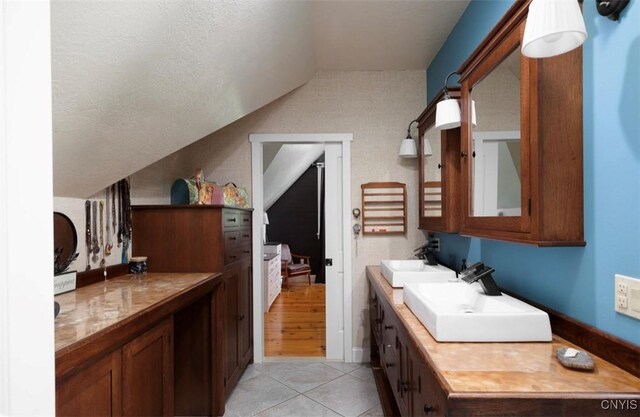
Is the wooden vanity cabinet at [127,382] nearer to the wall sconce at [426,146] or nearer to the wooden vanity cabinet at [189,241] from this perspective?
the wooden vanity cabinet at [189,241]

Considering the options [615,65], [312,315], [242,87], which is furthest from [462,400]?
[312,315]

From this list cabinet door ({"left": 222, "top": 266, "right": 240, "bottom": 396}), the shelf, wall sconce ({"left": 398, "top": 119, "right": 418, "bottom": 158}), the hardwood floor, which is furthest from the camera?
the hardwood floor

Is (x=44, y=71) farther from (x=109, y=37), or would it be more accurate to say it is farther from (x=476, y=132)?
(x=476, y=132)

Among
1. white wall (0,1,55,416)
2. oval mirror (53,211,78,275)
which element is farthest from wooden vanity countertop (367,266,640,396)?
oval mirror (53,211,78,275)

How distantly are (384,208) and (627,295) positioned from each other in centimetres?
218

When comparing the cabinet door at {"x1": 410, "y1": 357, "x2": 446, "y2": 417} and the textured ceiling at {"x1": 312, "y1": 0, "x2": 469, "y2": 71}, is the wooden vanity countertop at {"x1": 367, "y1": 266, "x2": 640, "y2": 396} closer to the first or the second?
the cabinet door at {"x1": 410, "y1": 357, "x2": 446, "y2": 417}

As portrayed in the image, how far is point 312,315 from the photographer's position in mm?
4523

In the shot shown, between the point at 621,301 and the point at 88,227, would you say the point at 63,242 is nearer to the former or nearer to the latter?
the point at 88,227

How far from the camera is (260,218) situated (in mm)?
3213

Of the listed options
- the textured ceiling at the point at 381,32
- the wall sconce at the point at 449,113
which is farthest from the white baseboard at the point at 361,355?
the textured ceiling at the point at 381,32

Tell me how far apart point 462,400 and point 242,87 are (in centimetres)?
204

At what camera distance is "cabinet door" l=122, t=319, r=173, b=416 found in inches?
52.9

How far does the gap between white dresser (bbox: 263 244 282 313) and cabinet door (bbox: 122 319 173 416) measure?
277 cm

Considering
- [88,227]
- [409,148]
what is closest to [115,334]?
[88,227]
